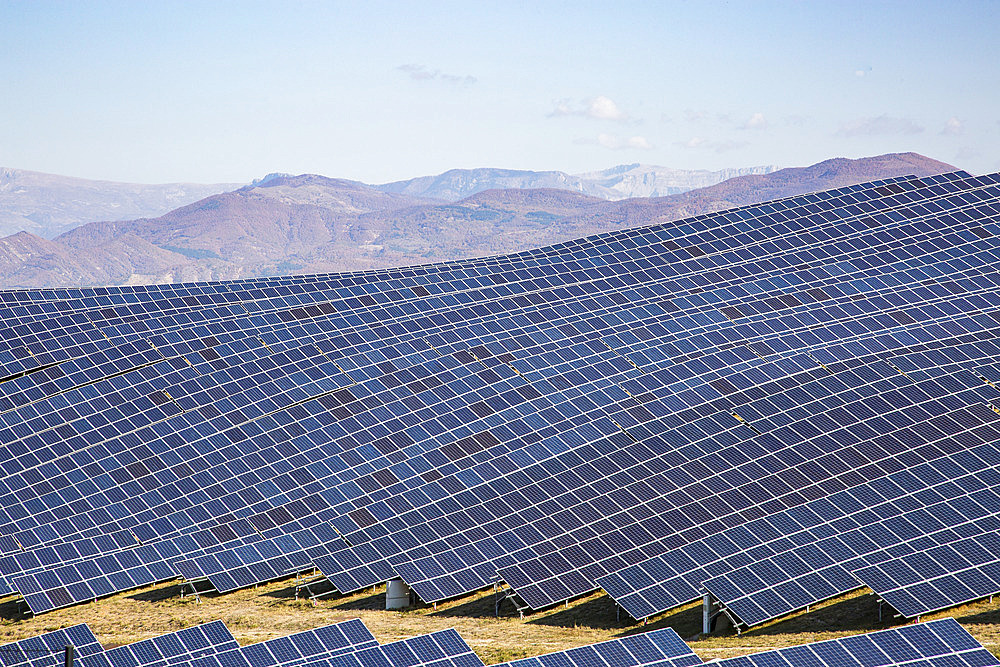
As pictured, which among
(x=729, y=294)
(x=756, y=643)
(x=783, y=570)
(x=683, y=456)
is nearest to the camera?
(x=756, y=643)

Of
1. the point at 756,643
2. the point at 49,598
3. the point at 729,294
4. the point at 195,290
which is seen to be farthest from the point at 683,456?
the point at 195,290

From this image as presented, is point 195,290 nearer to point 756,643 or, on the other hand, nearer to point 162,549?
point 162,549

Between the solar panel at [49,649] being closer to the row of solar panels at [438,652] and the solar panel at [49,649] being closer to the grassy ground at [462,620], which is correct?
the row of solar panels at [438,652]

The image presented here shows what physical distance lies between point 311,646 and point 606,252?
45.3 meters

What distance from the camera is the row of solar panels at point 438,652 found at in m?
22.4

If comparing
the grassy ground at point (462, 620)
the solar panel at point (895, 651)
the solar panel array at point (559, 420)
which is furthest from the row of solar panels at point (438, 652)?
the solar panel array at point (559, 420)

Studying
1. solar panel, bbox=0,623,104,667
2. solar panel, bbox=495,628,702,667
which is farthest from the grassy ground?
solar panel, bbox=0,623,104,667

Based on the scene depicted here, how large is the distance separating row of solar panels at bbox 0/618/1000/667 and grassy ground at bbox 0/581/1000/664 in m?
4.53

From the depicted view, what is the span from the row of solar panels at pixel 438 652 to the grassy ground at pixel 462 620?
14.9 feet

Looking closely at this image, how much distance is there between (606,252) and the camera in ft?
219

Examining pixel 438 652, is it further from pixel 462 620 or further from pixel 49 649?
pixel 49 649

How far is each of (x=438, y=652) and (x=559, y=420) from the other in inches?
982

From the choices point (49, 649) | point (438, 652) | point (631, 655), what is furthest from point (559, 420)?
point (49, 649)

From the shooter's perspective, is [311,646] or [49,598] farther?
[49,598]
